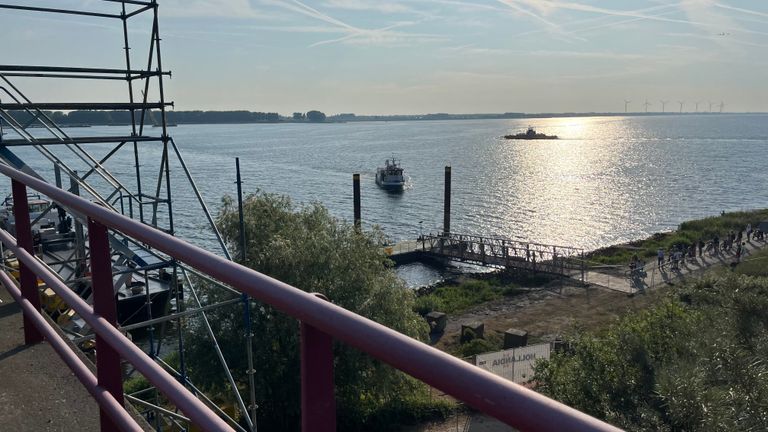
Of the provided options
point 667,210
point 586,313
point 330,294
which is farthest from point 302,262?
point 667,210

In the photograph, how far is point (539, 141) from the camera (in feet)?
631

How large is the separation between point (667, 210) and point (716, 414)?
5826 centimetres

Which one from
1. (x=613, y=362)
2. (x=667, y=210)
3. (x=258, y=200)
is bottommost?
(x=667, y=210)

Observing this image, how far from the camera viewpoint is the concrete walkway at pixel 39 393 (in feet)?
11.3

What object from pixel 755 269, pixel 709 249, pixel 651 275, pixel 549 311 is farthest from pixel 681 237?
pixel 549 311

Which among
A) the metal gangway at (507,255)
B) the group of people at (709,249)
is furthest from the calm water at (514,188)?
the group of people at (709,249)

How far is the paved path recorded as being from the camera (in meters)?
30.2

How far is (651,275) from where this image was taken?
31.9m

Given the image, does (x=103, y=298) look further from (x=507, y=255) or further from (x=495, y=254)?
(x=495, y=254)

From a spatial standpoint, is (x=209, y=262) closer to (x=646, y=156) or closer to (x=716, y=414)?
(x=716, y=414)

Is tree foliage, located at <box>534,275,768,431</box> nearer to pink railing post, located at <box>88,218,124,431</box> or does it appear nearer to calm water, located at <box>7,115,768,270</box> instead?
pink railing post, located at <box>88,218,124,431</box>

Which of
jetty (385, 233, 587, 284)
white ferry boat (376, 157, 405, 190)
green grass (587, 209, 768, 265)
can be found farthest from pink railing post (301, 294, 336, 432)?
white ferry boat (376, 157, 405, 190)

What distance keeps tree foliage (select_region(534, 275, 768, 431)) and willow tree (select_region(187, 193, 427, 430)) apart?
15.7 feet

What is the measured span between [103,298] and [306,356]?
159 centimetres
